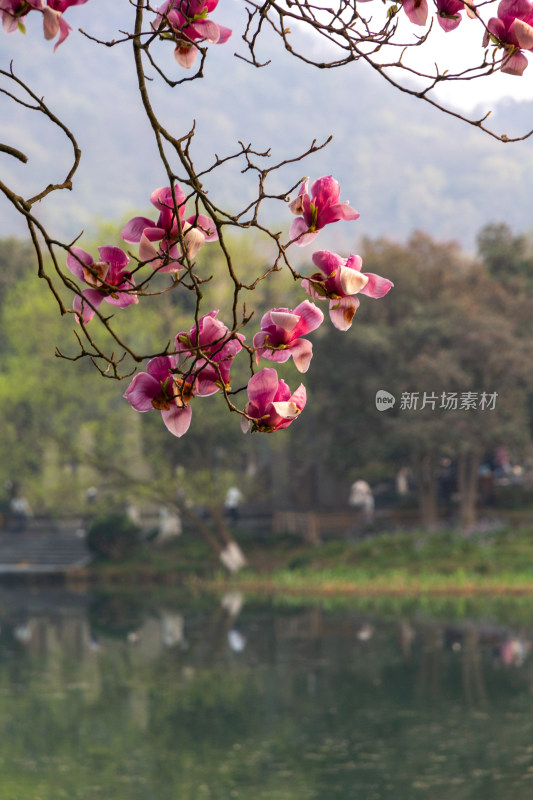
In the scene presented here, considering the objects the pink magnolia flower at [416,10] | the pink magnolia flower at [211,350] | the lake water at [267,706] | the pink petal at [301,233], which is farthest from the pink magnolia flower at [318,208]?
the lake water at [267,706]

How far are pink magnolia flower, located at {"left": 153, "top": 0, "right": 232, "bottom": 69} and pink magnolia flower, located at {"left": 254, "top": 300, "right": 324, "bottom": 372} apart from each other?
1.80 ft

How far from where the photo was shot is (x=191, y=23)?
210 centimetres

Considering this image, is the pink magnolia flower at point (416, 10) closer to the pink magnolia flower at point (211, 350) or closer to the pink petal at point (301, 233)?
the pink petal at point (301, 233)

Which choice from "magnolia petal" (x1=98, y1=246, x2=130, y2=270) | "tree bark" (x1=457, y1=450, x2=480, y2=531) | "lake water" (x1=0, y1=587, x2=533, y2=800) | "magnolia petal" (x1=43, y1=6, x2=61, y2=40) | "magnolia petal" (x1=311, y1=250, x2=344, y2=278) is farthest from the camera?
"tree bark" (x1=457, y1=450, x2=480, y2=531)

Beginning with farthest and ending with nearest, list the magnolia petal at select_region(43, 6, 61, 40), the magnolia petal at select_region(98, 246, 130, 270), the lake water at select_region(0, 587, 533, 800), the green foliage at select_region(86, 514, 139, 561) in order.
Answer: the green foliage at select_region(86, 514, 139, 561), the lake water at select_region(0, 587, 533, 800), the magnolia petal at select_region(98, 246, 130, 270), the magnolia petal at select_region(43, 6, 61, 40)

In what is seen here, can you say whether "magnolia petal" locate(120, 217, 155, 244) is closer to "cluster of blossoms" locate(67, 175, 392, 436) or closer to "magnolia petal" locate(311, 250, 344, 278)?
"cluster of blossoms" locate(67, 175, 392, 436)

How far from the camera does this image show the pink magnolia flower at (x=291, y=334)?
203 centimetres

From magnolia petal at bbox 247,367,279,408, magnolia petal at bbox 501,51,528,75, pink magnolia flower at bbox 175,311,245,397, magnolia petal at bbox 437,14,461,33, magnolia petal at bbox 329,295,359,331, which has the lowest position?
magnolia petal at bbox 247,367,279,408

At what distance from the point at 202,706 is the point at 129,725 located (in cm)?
123

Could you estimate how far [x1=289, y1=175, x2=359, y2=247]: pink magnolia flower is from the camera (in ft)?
6.85

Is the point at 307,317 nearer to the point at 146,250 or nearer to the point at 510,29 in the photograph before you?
the point at 146,250

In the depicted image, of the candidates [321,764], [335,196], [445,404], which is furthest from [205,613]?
[335,196]

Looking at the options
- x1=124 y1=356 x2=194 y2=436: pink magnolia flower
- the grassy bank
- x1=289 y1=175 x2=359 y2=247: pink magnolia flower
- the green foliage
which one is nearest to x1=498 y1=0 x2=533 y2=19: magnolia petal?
x1=289 y1=175 x2=359 y2=247: pink magnolia flower

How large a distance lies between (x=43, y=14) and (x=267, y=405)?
2.57 ft
